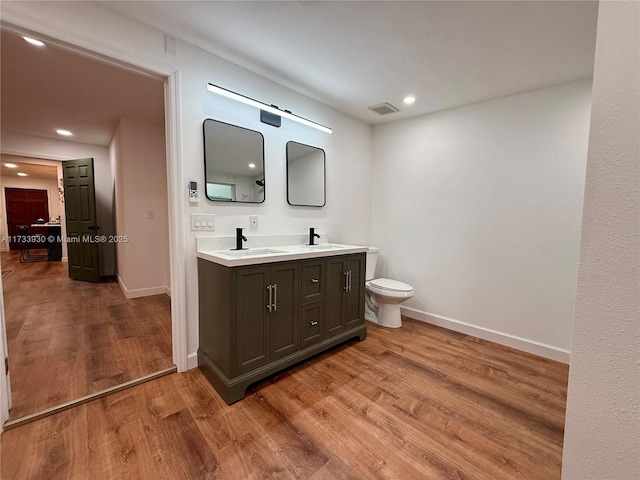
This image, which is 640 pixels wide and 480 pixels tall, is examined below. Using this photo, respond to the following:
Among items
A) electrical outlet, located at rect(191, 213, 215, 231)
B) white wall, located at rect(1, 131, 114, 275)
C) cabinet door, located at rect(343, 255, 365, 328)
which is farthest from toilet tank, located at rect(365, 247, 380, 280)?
white wall, located at rect(1, 131, 114, 275)

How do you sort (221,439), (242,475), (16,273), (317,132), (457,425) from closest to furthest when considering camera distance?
(242,475)
(221,439)
(457,425)
(317,132)
(16,273)

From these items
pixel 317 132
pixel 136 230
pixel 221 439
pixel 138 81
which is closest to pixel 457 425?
pixel 221 439

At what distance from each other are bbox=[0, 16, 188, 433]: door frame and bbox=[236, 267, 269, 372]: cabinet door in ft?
1.88

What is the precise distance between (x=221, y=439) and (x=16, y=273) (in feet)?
20.5

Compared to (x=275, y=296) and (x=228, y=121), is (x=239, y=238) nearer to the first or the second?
(x=275, y=296)

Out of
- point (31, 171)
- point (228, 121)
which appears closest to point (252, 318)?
point (228, 121)

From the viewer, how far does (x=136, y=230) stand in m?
3.74

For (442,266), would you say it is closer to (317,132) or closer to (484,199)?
(484,199)

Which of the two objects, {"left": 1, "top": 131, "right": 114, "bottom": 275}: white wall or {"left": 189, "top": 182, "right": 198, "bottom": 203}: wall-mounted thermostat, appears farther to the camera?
{"left": 1, "top": 131, "right": 114, "bottom": 275}: white wall

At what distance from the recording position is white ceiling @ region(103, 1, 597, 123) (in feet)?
5.09

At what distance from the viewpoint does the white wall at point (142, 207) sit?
3.62 meters

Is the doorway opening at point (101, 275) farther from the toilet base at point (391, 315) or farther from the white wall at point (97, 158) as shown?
the toilet base at point (391, 315)

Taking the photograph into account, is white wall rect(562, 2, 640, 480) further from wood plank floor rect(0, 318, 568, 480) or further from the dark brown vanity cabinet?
the dark brown vanity cabinet

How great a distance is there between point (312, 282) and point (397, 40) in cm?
181
